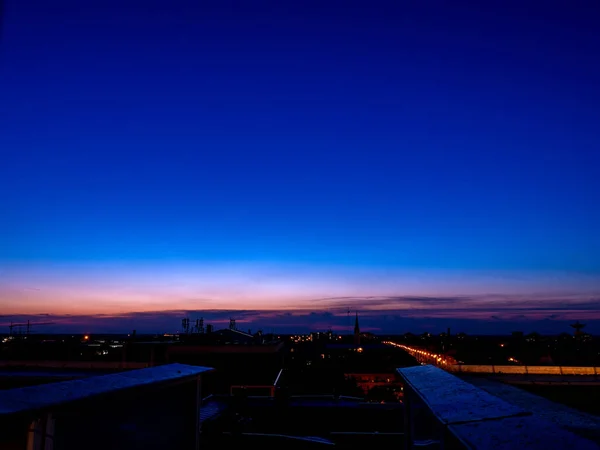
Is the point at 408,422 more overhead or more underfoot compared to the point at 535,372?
more overhead

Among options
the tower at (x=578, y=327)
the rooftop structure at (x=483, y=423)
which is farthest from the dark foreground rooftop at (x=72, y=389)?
the tower at (x=578, y=327)

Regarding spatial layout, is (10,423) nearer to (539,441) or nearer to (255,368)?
(539,441)

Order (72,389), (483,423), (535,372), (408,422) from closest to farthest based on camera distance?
1. (483,423)
2. (72,389)
3. (408,422)
4. (535,372)

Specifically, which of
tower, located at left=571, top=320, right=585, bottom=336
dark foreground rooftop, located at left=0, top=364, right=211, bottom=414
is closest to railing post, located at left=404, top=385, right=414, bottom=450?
dark foreground rooftop, located at left=0, top=364, right=211, bottom=414

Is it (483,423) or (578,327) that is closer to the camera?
(483,423)

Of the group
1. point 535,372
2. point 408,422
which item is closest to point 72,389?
point 408,422

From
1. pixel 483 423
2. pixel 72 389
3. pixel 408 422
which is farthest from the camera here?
pixel 408 422

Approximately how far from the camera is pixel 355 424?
12.2 m

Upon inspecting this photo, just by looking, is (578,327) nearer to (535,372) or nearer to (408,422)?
(535,372)

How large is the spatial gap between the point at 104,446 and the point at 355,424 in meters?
9.06

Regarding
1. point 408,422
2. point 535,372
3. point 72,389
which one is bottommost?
point 535,372

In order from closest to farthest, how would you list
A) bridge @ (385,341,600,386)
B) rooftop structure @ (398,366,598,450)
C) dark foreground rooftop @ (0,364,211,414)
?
1. rooftop structure @ (398,366,598,450)
2. dark foreground rooftop @ (0,364,211,414)
3. bridge @ (385,341,600,386)

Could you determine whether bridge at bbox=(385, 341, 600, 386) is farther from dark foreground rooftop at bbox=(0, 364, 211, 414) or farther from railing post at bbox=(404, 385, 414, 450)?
dark foreground rooftop at bbox=(0, 364, 211, 414)

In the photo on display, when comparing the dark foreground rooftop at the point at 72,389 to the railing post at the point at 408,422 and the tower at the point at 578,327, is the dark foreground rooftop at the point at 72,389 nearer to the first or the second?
the railing post at the point at 408,422
